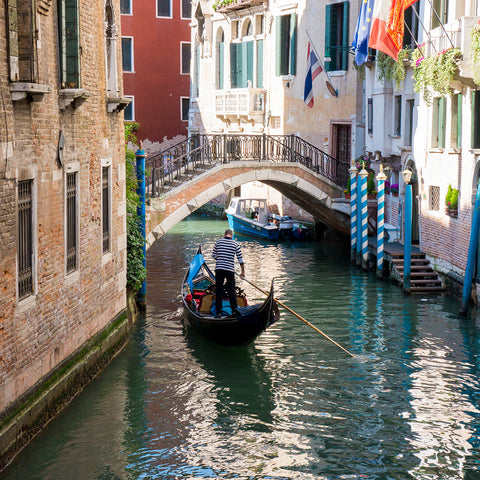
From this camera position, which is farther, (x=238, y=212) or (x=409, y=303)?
(x=238, y=212)

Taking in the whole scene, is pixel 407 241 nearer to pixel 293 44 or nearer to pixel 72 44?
pixel 72 44


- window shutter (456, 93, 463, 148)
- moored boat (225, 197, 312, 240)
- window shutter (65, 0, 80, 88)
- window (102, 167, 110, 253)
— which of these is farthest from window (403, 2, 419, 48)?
window shutter (65, 0, 80, 88)

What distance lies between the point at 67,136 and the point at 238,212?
14.0m

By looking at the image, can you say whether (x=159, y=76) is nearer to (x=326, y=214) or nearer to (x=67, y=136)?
(x=326, y=214)

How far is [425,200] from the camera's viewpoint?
1495cm

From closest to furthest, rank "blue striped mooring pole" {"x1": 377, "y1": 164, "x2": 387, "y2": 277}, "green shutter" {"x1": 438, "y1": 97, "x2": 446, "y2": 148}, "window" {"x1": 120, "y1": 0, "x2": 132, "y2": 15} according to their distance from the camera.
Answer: "green shutter" {"x1": 438, "y1": 97, "x2": 446, "y2": 148}, "blue striped mooring pole" {"x1": 377, "y1": 164, "x2": 387, "y2": 277}, "window" {"x1": 120, "y1": 0, "x2": 132, "y2": 15}

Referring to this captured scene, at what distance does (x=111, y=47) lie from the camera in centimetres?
988

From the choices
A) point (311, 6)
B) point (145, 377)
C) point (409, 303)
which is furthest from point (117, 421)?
point (311, 6)

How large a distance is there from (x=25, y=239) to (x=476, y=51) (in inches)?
265

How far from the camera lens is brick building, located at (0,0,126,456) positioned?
6.37 m

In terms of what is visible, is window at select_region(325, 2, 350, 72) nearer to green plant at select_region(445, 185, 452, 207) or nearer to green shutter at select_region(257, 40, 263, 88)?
green shutter at select_region(257, 40, 263, 88)

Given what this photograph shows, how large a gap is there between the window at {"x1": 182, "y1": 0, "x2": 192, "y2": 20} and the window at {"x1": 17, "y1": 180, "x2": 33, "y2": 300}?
21734mm

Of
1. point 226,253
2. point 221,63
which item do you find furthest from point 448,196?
point 221,63

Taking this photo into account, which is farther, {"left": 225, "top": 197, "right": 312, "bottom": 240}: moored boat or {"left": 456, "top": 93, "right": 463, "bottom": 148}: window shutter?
{"left": 225, "top": 197, "right": 312, "bottom": 240}: moored boat
